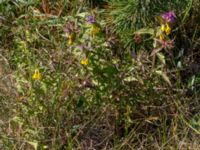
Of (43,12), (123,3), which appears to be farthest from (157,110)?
(43,12)

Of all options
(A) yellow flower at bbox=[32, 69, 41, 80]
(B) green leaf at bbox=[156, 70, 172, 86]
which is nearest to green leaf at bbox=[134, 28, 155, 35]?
(B) green leaf at bbox=[156, 70, 172, 86]

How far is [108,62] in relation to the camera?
259 cm

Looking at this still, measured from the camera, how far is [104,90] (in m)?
2.55

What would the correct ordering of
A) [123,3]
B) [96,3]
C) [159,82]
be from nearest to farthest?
1. [159,82]
2. [123,3]
3. [96,3]

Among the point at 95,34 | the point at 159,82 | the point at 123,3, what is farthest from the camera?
the point at 123,3

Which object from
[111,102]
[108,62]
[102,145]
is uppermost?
[108,62]

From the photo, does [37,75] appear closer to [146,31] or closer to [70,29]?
[70,29]

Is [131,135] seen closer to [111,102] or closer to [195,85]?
[111,102]

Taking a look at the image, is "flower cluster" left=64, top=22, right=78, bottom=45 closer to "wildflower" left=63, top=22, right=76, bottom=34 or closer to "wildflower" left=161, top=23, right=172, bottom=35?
"wildflower" left=63, top=22, right=76, bottom=34

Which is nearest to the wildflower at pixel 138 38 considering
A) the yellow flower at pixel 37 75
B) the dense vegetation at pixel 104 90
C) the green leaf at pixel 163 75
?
the dense vegetation at pixel 104 90

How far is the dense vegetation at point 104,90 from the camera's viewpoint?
2.54m

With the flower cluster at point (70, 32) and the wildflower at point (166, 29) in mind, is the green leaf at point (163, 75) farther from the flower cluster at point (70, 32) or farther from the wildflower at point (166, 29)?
the flower cluster at point (70, 32)

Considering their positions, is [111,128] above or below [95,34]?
below

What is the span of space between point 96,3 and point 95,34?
75 cm
